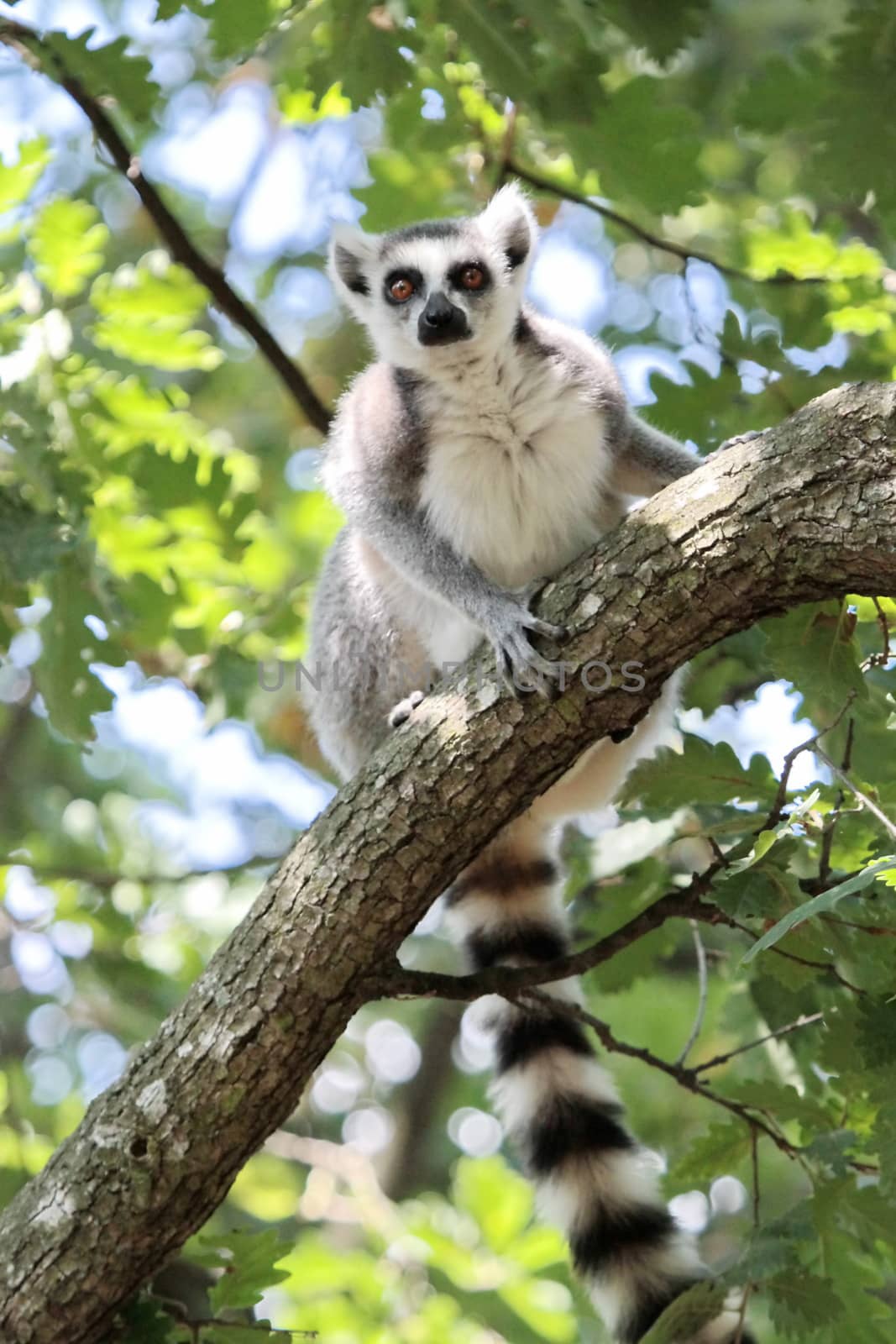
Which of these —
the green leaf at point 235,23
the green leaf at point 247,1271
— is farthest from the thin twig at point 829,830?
the green leaf at point 235,23

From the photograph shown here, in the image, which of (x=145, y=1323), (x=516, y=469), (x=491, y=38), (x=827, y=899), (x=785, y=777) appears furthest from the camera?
(x=516, y=469)

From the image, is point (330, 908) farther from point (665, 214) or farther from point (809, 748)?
point (665, 214)

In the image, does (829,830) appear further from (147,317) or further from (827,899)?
(147,317)

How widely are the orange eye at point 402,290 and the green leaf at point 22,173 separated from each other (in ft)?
3.80

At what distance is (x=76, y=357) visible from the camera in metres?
4.58

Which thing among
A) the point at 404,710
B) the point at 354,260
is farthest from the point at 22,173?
the point at 404,710

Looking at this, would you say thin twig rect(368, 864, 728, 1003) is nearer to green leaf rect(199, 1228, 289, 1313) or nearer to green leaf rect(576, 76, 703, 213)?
green leaf rect(199, 1228, 289, 1313)

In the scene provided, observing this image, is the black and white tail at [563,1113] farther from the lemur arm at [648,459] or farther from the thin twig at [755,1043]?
the lemur arm at [648,459]

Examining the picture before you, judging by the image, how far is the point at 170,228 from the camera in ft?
15.0

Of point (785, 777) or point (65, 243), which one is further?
point (65, 243)

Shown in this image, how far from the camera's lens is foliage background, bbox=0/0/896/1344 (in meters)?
3.21

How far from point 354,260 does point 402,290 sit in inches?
A: 15.8

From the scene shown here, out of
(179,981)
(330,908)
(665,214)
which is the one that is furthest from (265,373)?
(330,908)

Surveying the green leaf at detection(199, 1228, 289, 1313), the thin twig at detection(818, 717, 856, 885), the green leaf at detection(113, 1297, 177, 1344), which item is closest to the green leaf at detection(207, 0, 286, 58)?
the thin twig at detection(818, 717, 856, 885)
